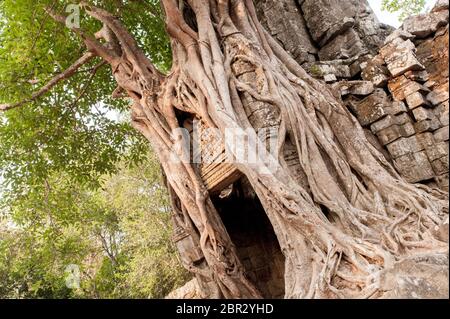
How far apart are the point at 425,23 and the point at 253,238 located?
3.19m

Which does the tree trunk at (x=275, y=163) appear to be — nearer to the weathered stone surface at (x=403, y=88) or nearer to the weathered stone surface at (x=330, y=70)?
the weathered stone surface at (x=330, y=70)

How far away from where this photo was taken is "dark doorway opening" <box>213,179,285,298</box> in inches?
156

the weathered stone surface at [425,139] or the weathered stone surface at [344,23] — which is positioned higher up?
the weathered stone surface at [344,23]

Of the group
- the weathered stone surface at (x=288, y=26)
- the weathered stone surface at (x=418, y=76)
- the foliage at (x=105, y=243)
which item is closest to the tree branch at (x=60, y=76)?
the foliage at (x=105, y=243)

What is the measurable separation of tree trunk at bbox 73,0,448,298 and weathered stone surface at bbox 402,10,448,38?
1180mm

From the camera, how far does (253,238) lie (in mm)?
4203

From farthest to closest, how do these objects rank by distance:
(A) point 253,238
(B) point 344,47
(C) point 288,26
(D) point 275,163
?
(C) point 288,26, (B) point 344,47, (A) point 253,238, (D) point 275,163

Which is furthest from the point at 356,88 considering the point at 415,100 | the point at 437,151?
the point at 437,151

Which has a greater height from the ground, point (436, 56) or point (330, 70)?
point (330, 70)

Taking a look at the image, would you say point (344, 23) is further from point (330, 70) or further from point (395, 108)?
point (395, 108)

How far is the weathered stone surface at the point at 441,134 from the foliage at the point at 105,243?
544cm

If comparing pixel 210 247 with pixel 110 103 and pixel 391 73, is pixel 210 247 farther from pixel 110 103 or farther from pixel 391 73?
pixel 110 103

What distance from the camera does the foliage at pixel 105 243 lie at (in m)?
6.16

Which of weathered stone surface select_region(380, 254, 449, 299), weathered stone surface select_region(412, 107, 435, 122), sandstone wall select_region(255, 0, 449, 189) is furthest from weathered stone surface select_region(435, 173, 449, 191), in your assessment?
weathered stone surface select_region(380, 254, 449, 299)
